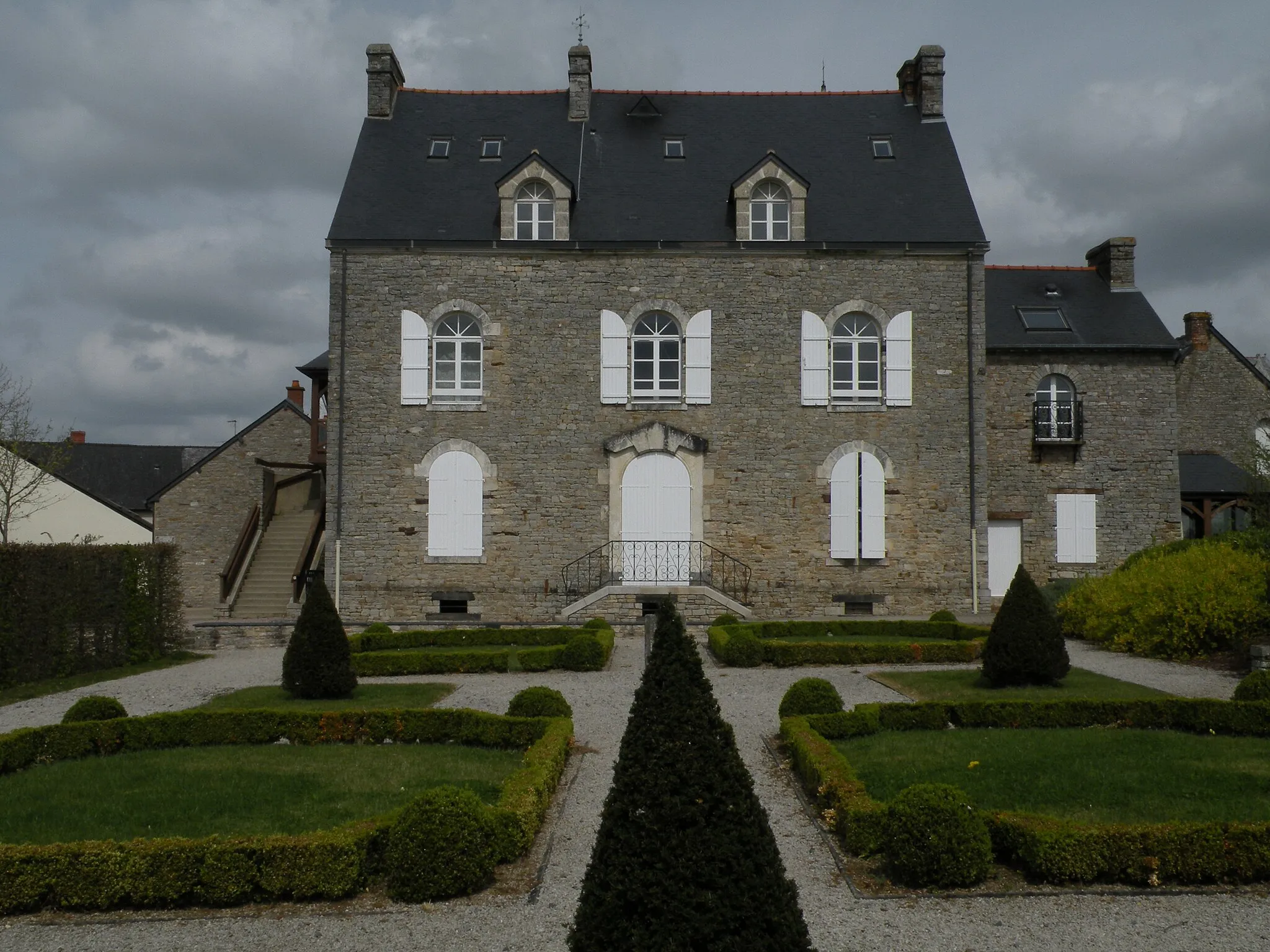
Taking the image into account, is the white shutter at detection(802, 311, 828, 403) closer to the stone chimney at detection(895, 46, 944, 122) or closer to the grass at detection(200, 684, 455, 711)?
the stone chimney at detection(895, 46, 944, 122)

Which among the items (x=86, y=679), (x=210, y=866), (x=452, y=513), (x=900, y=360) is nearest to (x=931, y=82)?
(x=900, y=360)

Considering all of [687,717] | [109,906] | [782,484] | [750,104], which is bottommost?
[109,906]

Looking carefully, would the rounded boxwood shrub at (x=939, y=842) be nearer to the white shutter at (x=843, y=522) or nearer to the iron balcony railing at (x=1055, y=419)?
the white shutter at (x=843, y=522)

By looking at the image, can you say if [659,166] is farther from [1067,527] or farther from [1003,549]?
[1067,527]

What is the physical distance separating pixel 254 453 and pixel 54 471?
363 inches

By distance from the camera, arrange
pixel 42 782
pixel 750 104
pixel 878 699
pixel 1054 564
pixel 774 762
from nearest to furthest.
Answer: pixel 42 782
pixel 774 762
pixel 878 699
pixel 1054 564
pixel 750 104

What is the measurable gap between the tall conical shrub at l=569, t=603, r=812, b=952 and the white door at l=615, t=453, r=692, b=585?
16.3m

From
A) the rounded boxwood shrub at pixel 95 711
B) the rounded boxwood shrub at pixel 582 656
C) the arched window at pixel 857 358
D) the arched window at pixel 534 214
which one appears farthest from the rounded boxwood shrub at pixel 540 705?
the arched window at pixel 534 214

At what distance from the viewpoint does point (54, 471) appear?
3044 centimetres

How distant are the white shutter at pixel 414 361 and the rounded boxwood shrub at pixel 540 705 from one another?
11.3 m

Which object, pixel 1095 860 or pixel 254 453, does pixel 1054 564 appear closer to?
pixel 1095 860

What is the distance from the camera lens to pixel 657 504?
2022 centimetres

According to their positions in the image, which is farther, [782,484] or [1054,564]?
[1054,564]

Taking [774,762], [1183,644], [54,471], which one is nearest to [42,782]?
[774,762]
